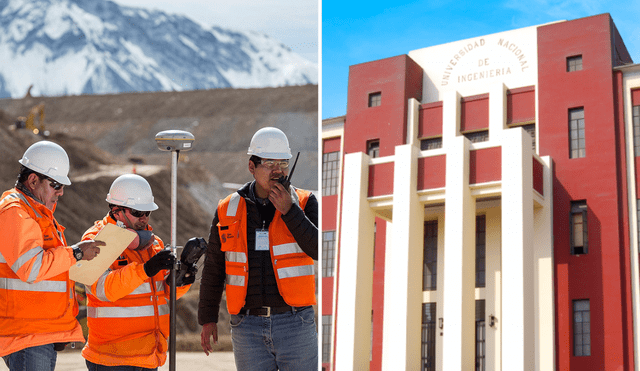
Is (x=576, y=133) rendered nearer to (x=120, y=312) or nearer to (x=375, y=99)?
(x=375, y=99)

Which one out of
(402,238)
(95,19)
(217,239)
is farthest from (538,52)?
(95,19)

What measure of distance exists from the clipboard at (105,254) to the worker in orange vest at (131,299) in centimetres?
7

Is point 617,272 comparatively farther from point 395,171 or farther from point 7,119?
point 7,119

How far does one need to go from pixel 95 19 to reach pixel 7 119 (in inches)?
904

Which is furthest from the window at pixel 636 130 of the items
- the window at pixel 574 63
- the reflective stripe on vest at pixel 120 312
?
the reflective stripe on vest at pixel 120 312

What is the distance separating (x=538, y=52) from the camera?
19.5 m

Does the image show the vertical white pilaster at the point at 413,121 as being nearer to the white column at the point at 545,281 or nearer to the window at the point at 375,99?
the window at the point at 375,99

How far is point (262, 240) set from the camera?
13.0ft

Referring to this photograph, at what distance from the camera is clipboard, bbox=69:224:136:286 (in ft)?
12.6

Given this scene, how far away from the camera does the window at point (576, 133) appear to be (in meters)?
18.2

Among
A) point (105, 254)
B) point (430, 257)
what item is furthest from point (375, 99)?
point (105, 254)

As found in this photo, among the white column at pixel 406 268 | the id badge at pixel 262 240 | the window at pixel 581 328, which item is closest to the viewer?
the id badge at pixel 262 240

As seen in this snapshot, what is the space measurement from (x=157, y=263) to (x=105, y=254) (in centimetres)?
29

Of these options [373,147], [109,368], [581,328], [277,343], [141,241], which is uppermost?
[373,147]
